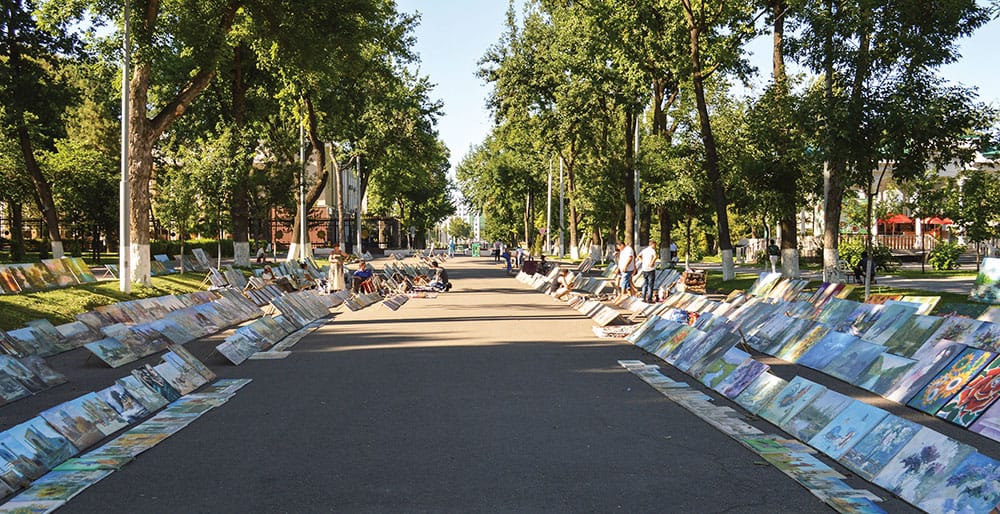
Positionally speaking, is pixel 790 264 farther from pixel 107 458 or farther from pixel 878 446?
pixel 107 458

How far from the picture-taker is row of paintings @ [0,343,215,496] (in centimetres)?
676

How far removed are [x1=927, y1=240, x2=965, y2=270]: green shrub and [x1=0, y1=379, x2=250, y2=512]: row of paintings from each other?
38845 mm

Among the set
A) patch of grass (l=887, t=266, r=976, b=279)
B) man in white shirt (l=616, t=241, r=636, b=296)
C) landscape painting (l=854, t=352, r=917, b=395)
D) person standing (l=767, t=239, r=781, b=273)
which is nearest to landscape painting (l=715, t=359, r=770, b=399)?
landscape painting (l=854, t=352, r=917, b=395)

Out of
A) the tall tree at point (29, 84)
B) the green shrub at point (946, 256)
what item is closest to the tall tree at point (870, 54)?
the green shrub at point (946, 256)

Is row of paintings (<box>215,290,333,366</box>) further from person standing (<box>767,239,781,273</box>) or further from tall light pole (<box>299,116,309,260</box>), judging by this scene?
tall light pole (<box>299,116,309,260</box>)

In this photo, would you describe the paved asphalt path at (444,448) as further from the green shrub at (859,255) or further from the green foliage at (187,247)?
the green foliage at (187,247)

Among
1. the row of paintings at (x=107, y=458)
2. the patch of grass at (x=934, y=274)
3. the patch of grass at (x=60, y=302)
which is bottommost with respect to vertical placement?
the patch of grass at (x=934, y=274)

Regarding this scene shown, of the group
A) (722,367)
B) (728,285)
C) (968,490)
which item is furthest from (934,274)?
(968,490)

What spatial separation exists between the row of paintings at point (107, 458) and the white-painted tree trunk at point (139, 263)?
16087 millimetres

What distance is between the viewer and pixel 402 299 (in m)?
27.1

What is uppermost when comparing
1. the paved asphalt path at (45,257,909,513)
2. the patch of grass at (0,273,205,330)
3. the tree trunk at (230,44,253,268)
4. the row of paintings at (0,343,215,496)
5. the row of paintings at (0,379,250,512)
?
the tree trunk at (230,44,253,268)

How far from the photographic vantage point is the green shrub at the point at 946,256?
41125mm

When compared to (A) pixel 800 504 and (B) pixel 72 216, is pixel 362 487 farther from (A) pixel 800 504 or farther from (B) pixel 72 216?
(B) pixel 72 216

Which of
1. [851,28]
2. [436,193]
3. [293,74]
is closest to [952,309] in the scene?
[851,28]
